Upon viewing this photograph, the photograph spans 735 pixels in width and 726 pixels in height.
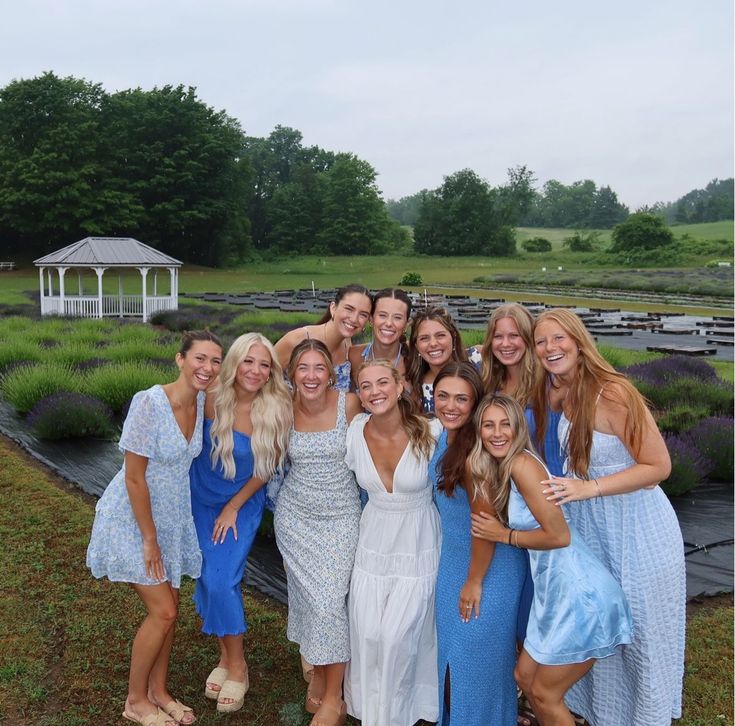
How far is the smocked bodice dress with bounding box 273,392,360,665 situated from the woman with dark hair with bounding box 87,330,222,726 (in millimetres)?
519

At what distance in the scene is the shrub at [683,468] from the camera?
7.23m

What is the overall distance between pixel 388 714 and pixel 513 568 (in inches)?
35.8

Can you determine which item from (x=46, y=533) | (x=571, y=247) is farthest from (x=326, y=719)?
(x=571, y=247)

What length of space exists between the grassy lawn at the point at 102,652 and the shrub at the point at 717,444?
2.74m

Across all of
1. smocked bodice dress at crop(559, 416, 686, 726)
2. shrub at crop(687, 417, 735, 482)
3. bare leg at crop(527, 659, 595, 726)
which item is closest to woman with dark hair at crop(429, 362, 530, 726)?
bare leg at crop(527, 659, 595, 726)

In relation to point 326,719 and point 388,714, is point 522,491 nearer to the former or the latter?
point 388,714

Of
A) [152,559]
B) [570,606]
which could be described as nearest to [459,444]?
[570,606]

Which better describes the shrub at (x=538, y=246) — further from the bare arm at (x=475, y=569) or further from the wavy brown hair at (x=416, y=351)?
the bare arm at (x=475, y=569)

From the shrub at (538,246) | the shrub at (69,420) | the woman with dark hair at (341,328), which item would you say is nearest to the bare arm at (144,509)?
the woman with dark hair at (341,328)

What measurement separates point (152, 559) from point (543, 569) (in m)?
1.77

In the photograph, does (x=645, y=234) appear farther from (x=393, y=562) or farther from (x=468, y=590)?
(x=468, y=590)

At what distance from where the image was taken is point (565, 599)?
3.02m

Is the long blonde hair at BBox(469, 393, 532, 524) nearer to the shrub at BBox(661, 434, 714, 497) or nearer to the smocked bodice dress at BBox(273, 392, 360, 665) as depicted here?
the smocked bodice dress at BBox(273, 392, 360, 665)

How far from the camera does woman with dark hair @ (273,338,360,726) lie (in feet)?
11.9
